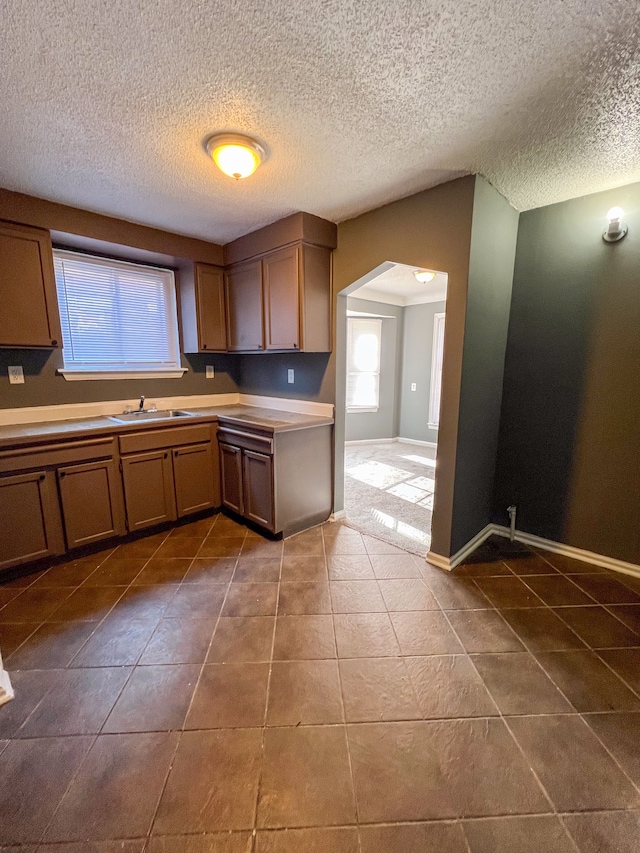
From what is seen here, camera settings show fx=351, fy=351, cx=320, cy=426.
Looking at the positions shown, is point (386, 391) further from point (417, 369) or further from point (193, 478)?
point (193, 478)

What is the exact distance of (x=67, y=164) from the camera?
2.00 metres

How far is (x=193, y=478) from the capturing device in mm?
3049

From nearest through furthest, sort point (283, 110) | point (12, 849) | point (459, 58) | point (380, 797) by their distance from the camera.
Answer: point (12, 849) → point (380, 797) → point (459, 58) → point (283, 110)

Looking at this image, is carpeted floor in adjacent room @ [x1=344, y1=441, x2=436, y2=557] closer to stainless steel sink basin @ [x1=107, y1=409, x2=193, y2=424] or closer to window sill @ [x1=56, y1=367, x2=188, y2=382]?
stainless steel sink basin @ [x1=107, y1=409, x2=193, y2=424]

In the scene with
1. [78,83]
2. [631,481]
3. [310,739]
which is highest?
[78,83]

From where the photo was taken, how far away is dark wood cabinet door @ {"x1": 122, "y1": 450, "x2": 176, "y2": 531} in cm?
269

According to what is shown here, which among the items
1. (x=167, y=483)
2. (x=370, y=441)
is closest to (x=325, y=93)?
(x=167, y=483)

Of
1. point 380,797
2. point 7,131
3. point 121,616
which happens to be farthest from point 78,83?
point 380,797

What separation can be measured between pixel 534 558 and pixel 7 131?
3999mm

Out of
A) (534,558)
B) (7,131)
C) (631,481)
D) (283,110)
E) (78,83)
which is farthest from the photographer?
(534,558)

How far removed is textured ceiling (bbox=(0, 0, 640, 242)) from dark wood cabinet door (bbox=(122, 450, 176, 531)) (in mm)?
1880

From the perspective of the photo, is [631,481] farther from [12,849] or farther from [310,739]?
[12,849]

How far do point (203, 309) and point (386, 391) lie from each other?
362cm

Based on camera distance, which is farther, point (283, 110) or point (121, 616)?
point (121, 616)
